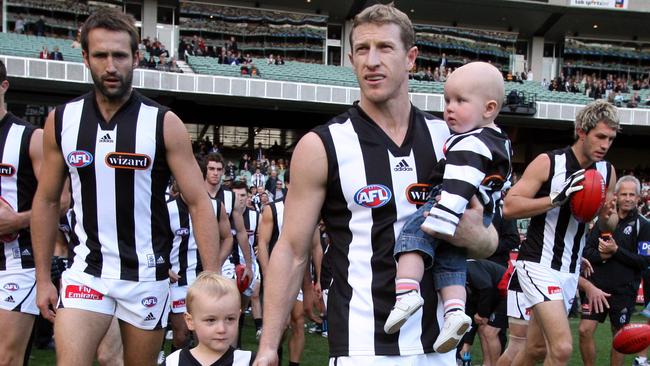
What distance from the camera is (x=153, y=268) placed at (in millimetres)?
3865

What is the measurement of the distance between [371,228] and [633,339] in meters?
4.35

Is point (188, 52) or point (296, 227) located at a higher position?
point (188, 52)

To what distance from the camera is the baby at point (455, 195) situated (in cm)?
264

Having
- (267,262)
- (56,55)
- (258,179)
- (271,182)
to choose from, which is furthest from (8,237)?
(56,55)

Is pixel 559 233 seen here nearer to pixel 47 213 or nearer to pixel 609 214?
pixel 609 214

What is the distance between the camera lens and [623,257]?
768 cm

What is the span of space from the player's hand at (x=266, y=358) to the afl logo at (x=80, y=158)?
1612mm

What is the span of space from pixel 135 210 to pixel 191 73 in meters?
26.7

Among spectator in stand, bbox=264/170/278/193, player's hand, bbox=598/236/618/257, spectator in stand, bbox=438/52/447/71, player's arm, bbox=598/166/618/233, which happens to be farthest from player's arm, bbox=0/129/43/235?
spectator in stand, bbox=438/52/447/71

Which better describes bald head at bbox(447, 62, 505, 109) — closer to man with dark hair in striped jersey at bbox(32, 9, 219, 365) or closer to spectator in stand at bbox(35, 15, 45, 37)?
man with dark hair in striped jersey at bbox(32, 9, 219, 365)

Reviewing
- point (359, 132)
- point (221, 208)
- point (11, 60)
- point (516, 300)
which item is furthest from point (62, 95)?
point (359, 132)

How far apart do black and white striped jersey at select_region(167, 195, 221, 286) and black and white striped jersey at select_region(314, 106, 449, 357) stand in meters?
4.08

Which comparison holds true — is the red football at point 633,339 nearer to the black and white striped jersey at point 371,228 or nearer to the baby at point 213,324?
the black and white striped jersey at point 371,228

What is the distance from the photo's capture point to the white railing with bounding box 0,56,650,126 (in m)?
26.7
